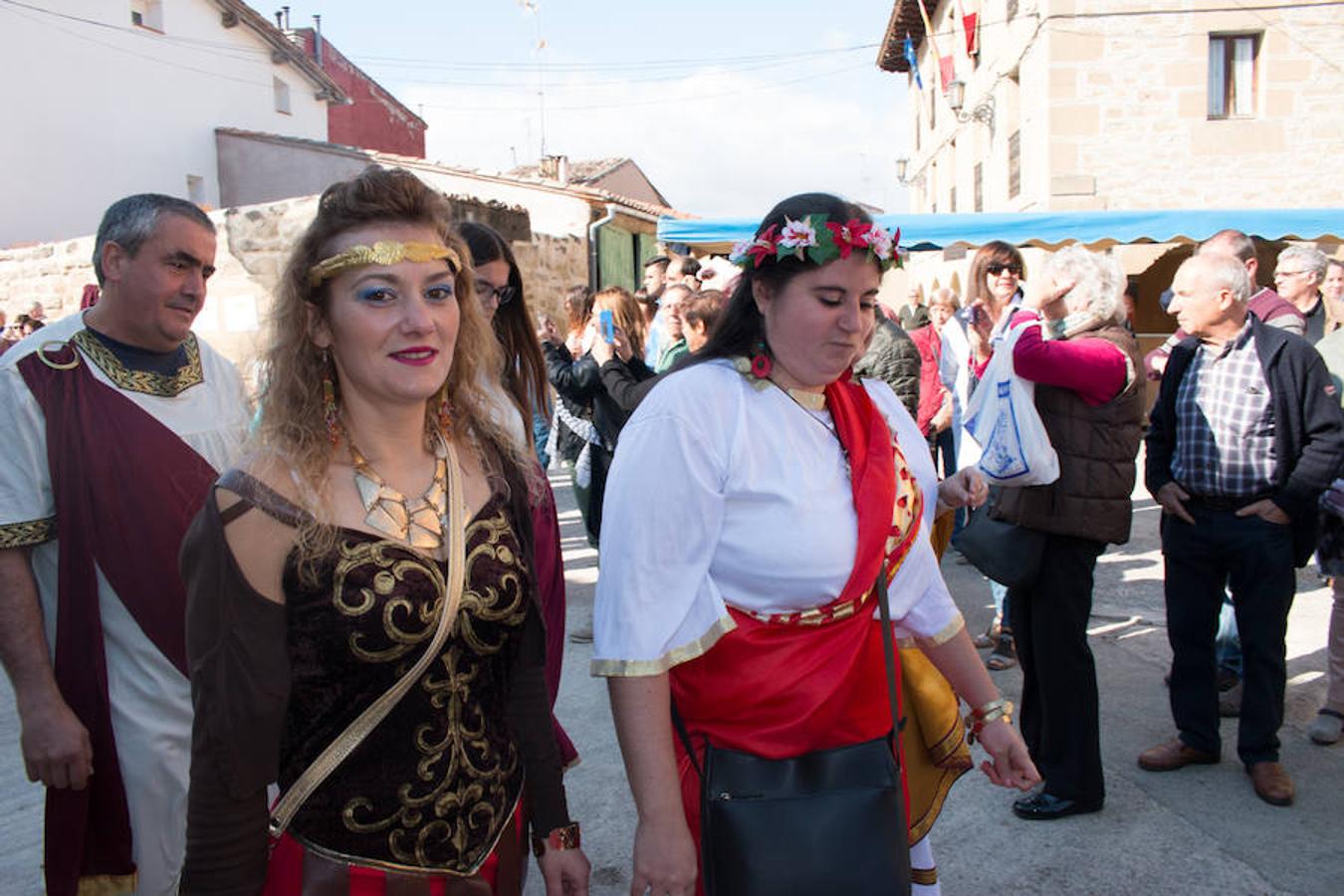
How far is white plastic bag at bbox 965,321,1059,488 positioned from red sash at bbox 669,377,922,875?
5.07 ft

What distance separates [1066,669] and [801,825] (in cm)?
212

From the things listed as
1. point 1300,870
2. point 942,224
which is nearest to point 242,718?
point 1300,870

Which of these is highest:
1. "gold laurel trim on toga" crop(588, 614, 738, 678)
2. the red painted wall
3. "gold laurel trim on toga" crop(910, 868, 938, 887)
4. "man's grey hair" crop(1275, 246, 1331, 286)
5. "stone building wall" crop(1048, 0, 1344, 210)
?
the red painted wall

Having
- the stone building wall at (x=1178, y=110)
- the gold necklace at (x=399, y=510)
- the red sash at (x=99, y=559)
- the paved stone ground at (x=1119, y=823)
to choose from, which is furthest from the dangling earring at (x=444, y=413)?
the stone building wall at (x=1178, y=110)

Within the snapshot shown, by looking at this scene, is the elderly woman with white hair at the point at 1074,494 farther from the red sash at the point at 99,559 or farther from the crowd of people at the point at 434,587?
the red sash at the point at 99,559

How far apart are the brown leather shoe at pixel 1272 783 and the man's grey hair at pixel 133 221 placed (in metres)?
3.83

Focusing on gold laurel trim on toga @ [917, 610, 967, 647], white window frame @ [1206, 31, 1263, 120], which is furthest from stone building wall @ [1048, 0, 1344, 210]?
gold laurel trim on toga @ [917, 610, 967, 647]

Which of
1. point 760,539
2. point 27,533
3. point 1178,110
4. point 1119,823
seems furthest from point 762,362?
point 1178,110

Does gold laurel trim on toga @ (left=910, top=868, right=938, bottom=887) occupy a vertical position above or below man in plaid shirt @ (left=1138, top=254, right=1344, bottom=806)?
below

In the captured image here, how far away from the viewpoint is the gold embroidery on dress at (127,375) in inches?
96.7

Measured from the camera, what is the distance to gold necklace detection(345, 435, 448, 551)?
1.63 meters

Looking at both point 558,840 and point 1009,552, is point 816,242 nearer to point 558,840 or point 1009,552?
point 558,840

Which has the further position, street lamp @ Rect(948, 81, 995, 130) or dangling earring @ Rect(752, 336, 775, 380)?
street lamp @ Rect(948, 81, 995, 130)

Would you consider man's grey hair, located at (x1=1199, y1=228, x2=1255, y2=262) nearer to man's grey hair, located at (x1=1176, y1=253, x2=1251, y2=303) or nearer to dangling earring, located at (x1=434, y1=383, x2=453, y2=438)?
man's grey hair, located at (x1=1176, y1=253, x2=1251, y2=303)
